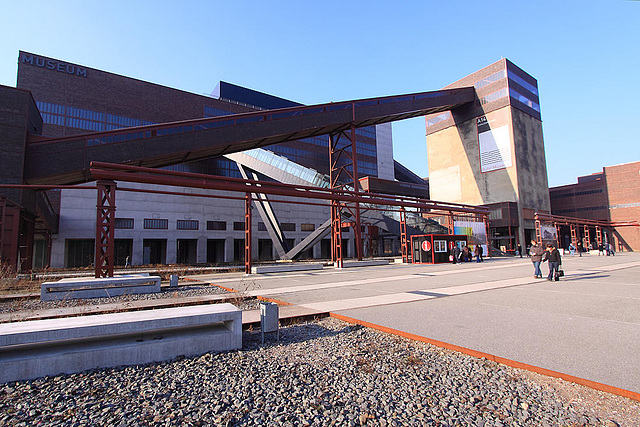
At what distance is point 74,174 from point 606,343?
26.4m

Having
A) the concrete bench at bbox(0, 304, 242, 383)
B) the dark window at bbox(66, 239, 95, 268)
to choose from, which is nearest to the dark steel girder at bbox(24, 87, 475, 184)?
the dark window at bbox(66, 239, 95, 268)

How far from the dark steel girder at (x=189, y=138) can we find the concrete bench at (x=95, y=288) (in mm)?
12976

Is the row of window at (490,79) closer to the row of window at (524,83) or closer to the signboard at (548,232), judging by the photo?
the row of window at (524,83)

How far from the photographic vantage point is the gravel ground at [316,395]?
3053 mm

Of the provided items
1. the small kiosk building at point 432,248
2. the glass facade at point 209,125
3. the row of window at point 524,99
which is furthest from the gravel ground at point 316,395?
the row of window at point 524,99

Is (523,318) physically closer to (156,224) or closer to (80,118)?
(156,224)

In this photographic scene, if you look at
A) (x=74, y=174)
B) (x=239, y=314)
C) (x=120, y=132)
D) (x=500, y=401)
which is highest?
(x=120, y=132)

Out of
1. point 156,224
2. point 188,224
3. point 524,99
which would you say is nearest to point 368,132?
A: point 524,99

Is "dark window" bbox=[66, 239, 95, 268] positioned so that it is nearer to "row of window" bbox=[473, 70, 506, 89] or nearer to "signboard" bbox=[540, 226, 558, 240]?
"signboard" bbox=[540, 226, 558, 240]

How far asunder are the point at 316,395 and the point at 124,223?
40.5 meters

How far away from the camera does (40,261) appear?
38375 millimetres

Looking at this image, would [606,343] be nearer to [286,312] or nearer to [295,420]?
[295,420]

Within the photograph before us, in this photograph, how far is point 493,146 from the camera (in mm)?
52312

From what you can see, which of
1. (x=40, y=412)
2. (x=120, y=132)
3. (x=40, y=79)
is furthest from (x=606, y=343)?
(x=40, y=79)
